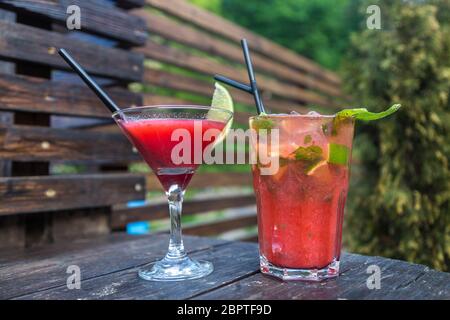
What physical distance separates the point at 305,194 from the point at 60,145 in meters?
0.92

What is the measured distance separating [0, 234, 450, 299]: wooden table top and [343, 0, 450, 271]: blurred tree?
1534 millimetres

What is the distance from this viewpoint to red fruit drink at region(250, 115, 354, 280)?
0.83 m

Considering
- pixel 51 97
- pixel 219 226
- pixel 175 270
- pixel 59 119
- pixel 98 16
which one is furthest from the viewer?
pixel 219 226

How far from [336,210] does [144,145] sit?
0.47m

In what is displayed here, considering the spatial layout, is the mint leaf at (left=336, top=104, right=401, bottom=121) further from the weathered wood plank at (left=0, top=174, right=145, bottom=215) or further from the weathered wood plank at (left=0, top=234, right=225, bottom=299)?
the weathered wood plank at (left=0, top=174, right=145, bottom=215)

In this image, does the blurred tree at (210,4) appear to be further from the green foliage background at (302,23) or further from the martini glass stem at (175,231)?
the martini glass stem at (175,231)

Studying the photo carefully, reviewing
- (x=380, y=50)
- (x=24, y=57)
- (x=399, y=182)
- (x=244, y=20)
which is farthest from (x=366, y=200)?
(x=244, y=20)

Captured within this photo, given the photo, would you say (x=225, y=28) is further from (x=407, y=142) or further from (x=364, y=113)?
(x=364, y=113)

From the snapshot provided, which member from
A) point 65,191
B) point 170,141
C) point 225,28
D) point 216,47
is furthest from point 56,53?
point 225,28

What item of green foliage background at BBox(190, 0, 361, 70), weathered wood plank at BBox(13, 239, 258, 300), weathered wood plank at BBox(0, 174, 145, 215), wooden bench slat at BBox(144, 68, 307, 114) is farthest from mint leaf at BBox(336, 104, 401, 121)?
green foliage background at BBox(190, 0, 361, 70)

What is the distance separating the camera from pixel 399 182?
2.43 meters

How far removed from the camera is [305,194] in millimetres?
Answer: 843

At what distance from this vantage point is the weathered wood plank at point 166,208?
6.97 ft
